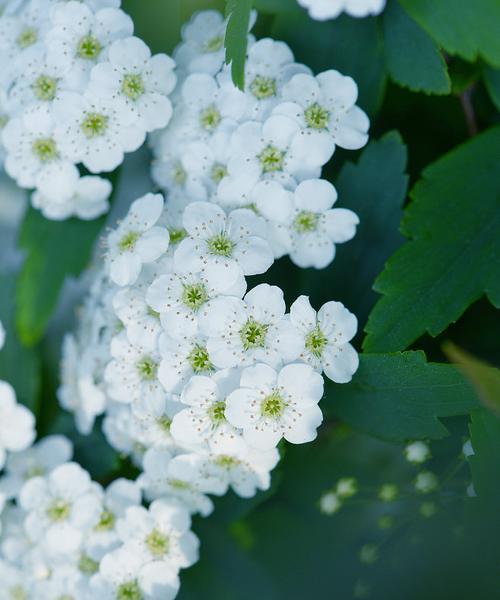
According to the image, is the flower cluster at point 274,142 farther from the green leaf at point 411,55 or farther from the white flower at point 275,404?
the white flower at point 275,404

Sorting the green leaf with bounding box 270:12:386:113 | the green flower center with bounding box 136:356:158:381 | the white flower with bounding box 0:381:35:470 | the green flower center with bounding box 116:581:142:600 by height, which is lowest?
the white flower with bounding box 0:381:35:470

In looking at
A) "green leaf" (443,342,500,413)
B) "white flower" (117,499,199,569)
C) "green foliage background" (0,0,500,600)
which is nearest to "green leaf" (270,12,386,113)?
"green foliage background" (0,0,500,600)

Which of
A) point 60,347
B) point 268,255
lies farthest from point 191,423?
point 60,347

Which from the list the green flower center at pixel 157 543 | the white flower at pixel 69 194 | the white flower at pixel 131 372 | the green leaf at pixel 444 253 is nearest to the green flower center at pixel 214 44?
the white flower at pixel 69 194

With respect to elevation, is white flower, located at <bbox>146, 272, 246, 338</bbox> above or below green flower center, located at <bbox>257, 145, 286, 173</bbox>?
below

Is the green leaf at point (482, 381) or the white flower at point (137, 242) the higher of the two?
the green leaf at point (482, 381)

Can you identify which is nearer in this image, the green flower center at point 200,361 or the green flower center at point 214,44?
the green flower center at point 200,361

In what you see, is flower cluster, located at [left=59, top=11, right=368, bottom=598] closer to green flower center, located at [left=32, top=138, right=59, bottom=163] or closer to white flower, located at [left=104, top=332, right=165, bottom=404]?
white flower, located at [left=104, top=332, right=165, bottom=404]
